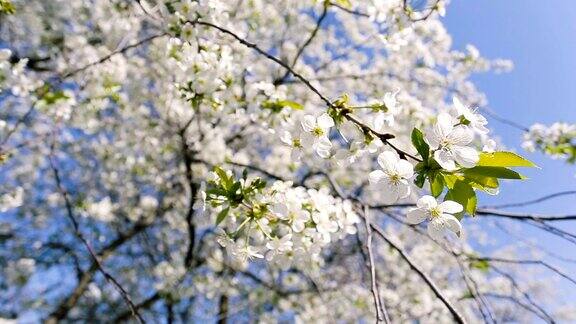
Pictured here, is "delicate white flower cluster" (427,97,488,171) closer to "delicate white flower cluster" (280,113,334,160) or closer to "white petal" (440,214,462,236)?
"white petal" (440,214,462,236)

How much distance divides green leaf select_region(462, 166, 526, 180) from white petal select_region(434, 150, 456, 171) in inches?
3.7

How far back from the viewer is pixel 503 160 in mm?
1080

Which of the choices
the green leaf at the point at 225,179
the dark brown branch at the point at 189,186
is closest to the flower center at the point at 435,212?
the green leaf at the point at 225,179

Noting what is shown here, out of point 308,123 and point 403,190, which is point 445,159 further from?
point 308,123

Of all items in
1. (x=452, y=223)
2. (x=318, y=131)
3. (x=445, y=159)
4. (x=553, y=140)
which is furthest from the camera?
(x=553, y=140)

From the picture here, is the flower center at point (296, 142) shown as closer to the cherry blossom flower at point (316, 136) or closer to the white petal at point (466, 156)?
the cherry blossom flower at point (316, 136)

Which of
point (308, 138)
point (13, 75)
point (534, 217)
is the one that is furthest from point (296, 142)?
point (13, 75)

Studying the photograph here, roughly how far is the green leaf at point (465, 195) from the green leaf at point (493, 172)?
0.09ft

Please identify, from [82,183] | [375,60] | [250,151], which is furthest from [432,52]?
[82,183]

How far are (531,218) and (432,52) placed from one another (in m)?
5.14

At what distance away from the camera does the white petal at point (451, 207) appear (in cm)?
109

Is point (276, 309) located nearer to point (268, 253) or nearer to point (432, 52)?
point (432, 52)

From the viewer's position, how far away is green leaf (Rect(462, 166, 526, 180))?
1062mm

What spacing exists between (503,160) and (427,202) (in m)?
0.20
